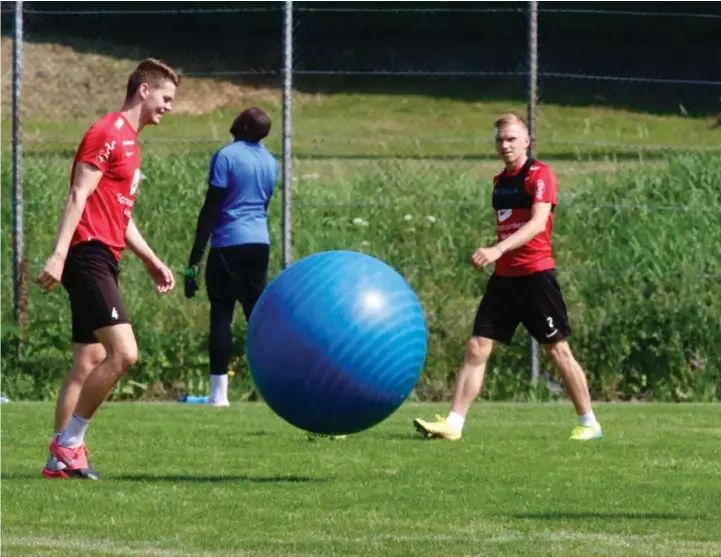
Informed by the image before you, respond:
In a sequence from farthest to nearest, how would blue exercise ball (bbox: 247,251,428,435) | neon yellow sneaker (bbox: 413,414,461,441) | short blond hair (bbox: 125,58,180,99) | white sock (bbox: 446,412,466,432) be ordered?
white sock (bbox: 446,412,466,432), neon yellow sneaker (bbox: 413,414,461,441), short blond hair (bbox: 125,58,180,99), blue exercise ball (bbox: 247,251,428,435)

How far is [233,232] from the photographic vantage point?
13.8 m

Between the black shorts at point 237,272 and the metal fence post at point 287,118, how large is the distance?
44.1 inches

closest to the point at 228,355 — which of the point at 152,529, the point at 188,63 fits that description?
the point at 152,529

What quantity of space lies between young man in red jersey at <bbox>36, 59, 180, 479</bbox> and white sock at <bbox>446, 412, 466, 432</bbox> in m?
2.76

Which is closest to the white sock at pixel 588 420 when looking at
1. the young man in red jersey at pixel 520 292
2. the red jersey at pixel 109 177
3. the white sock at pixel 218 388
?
the young man in red jersey at pixel 520 292

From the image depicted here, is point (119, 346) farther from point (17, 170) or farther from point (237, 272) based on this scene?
point (17, 170)

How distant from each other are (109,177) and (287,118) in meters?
5.73

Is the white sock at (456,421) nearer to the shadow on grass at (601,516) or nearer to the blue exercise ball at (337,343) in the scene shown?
the blue exercise ball at (337,343)

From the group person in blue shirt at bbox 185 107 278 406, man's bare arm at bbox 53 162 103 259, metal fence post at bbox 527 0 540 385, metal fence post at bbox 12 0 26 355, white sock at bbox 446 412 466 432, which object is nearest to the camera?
man's bare arm at bbox 53 162 103 259

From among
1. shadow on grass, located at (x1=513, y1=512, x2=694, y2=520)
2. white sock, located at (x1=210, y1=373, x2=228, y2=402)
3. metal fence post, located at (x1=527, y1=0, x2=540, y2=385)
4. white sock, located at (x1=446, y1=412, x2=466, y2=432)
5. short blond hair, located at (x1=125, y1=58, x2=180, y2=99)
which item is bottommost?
shadow on grass, located at (x1=513, y1=512, x2=694, y2=520)

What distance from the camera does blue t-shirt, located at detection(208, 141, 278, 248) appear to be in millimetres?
13633

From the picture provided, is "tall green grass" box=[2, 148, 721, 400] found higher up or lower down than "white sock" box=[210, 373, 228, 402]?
higher up

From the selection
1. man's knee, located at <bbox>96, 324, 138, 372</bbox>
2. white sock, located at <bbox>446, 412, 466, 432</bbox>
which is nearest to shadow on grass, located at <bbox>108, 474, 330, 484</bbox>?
man's knee, located at <bbox>96, 324, 138, 372</bbox>

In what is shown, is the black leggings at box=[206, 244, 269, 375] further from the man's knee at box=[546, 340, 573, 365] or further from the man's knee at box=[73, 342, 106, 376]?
the man's knee at box=[73, 342, 106, 376]
